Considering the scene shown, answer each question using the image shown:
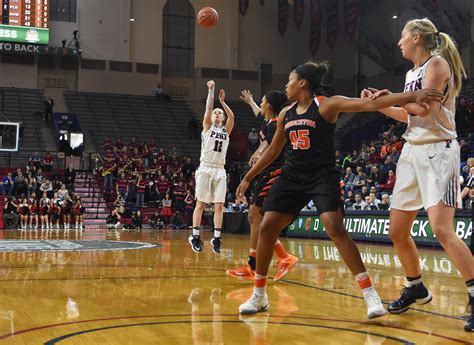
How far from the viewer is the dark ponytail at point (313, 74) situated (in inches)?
175

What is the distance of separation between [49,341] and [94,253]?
6149mm

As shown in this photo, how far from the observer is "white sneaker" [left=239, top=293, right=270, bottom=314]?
4.18 m

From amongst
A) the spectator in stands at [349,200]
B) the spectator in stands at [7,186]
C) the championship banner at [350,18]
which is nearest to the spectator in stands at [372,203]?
the spectator in stands at [349,200]

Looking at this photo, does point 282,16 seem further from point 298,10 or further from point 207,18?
point 207,18

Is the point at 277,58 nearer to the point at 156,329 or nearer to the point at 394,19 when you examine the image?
the point at 394,19

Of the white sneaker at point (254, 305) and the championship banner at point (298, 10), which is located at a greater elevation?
the championship banner at point (298, 10)

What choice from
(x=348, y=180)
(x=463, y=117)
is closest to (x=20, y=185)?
(x=348, y=180)

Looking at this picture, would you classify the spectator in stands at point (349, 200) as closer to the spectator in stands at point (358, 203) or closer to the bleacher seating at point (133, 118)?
the spectator in stands at point (358, 203)

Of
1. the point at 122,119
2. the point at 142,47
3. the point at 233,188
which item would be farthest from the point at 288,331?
the point at 142,47

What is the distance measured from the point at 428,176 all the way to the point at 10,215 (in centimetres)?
1841

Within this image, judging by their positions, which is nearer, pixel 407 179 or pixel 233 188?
pixel 407 179

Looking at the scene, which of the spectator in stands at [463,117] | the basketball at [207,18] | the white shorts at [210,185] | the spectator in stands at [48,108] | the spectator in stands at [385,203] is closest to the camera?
the white shorts at [210,185]

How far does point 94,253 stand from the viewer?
929cm

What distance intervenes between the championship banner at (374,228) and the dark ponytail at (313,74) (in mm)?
7474
